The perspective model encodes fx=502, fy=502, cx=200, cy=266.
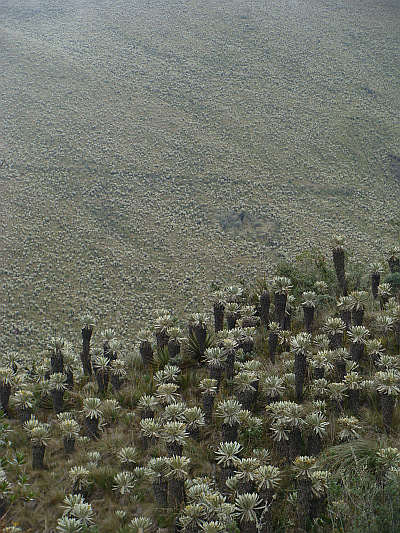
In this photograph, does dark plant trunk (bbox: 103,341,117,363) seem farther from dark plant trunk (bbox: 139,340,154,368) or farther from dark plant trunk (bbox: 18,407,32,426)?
dark plant trunk (bbox: 18,407,32,426)

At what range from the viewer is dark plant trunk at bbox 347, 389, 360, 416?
17.5 ft

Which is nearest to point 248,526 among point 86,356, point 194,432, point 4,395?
point 194,432

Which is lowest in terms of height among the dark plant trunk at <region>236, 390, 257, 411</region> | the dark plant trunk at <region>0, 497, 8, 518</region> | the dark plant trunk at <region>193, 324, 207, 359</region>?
the dark plant trunk at <region>0, 497, 8, 518</region>

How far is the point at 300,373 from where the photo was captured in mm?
5922

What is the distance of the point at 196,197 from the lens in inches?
1753

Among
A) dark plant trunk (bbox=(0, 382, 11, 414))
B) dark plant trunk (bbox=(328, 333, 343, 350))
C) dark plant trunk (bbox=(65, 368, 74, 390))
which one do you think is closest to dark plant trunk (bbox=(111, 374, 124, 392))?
dark plant trunk (bbox=(65, 368, 74, 390))

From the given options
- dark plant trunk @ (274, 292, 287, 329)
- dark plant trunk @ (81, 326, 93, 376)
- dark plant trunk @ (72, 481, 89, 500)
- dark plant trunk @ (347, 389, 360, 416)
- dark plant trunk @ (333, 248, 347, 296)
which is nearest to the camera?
dark plant trunk @ (72, 481, 89, 500)

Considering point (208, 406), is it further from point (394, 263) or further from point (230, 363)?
point (394, 263)

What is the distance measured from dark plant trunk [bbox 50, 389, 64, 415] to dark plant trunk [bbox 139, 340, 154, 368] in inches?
51.6

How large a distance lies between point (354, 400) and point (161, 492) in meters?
2.25

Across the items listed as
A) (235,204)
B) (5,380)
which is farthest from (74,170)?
(5,380)

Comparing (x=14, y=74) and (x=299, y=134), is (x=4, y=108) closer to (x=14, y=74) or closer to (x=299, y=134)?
(x=14, y=74)

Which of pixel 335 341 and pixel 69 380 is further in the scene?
pixel 69 380

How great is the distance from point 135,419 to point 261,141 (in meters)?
47.4
